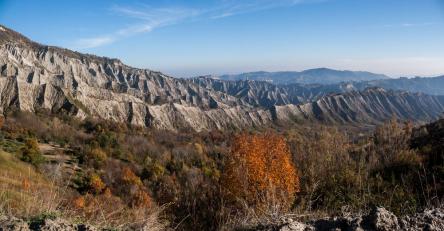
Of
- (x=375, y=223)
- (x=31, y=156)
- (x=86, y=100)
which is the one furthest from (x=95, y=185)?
(x=86, y=100)

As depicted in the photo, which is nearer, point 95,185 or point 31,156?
point 95,185

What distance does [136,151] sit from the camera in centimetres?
8125

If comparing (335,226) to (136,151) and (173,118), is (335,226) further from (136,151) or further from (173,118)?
(173,118)

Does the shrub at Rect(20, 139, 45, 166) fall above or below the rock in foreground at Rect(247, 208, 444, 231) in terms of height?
below

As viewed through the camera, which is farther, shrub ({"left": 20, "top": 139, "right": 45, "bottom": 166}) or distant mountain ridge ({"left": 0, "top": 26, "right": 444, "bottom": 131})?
distant mountain ridge ({"left": 0, "top": 26, "right": 444, "bottom": 131})

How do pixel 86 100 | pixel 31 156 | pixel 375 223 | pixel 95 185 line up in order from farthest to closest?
1. pixel 86 100
2. pixel 31 156
3. pixel 95 185
4. pixel 375 223

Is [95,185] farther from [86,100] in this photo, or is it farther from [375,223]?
[86,100]

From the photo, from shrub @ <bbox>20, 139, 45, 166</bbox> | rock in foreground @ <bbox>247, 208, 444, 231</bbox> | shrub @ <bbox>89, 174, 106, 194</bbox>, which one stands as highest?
rock in foreground @ <bbox>247, 208, 444, 231</bbox>

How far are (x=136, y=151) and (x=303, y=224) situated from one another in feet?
263

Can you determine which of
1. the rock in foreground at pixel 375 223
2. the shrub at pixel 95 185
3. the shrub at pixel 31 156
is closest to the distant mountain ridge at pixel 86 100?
the shrub at pixel 31 156

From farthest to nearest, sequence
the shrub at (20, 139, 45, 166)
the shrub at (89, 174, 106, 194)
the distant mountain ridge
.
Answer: the distant mountain ridge
the shrub at (20, 139, 45, 166)
the shrub at (89, 174, 106, 194)

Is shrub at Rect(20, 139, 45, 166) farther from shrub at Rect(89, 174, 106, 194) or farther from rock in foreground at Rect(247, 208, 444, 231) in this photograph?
rock in foreground at Rect(247, 208, 444, 231)

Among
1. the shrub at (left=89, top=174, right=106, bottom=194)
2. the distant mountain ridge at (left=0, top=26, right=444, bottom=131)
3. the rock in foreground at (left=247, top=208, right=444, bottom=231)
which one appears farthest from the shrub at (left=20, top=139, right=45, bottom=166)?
the rock in foreground at (left=247, top=208, right=444, bottom=231)

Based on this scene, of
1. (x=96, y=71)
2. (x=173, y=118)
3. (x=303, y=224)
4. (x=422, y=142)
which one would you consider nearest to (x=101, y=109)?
(x=173, y=118)
